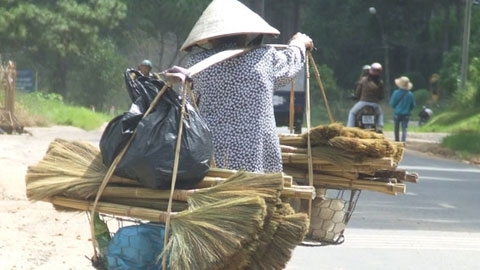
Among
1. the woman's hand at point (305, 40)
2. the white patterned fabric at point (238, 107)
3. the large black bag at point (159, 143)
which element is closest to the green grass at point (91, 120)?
the woman's hand at point (305, 40)

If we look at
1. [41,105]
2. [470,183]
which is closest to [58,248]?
[470,183]

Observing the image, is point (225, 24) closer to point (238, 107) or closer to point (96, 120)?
point (238, 107)

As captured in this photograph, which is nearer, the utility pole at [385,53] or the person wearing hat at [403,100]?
the person wearing hat at [403,100]

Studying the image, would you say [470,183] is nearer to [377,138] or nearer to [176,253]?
[377,138]

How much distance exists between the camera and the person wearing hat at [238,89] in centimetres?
559

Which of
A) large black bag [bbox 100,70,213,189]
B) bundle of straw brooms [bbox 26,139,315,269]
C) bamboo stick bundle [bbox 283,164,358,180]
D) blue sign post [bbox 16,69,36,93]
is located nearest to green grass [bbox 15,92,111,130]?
blue sign post [bbox 16,69,36,93]

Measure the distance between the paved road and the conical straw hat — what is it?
335 cm

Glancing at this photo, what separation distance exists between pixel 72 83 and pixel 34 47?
7878 millimetres

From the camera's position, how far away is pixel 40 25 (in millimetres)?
39781

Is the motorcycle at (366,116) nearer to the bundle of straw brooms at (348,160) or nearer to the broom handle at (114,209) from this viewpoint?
the bundle of straw brooms at (348,160)

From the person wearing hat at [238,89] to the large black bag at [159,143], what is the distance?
0.39m

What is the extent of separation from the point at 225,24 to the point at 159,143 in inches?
35.7

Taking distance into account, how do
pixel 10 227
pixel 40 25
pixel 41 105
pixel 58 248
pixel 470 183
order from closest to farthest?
pixel 58 248 → pixel 10 227 → pixel 470 183 → pixel 41 105 → pixel 40 25

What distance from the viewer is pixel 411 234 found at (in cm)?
1062
